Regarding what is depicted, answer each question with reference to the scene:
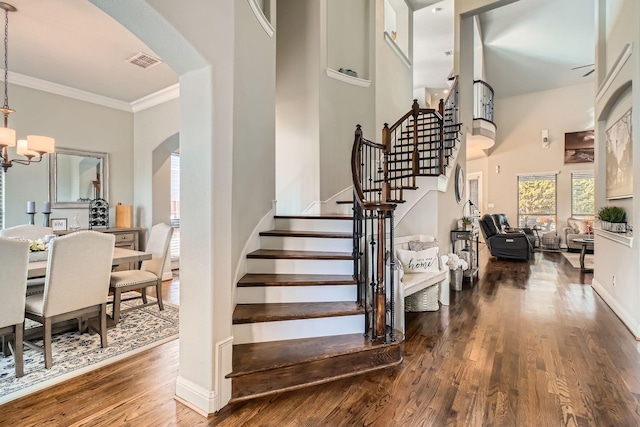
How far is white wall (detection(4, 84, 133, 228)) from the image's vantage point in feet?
14.0

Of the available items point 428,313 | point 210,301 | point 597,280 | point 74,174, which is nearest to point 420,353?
point 428,313

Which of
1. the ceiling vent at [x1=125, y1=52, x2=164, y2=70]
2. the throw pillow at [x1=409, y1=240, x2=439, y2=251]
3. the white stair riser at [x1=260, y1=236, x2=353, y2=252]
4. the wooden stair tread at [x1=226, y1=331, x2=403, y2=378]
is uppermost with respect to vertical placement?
the ceiling vent at [x1=125, y1=52, x2=164, y2=70]

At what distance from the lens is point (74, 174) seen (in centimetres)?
486

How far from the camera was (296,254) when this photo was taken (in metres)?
3.02

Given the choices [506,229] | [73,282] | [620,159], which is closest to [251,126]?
[73,282]

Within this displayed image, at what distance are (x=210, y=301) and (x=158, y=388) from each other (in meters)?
0.87

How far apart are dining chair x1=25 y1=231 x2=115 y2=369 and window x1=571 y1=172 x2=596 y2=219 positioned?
435 inches

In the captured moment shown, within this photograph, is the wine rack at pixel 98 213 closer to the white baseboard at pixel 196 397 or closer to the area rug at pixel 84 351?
the area rug at pixel 84 351

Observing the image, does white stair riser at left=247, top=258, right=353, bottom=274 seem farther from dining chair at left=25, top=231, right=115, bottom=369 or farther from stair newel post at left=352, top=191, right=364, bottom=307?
dining chair at left=25, top=231, right=115, bottom=369

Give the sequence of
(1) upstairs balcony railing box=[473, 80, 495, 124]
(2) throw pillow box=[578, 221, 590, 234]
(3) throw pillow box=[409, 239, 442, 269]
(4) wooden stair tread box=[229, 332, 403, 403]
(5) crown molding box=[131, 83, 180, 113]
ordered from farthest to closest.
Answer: (2) throw pillow box=[578, 221, 590, 234]
(1) upstairs balcony railing box=[473, 80, 495, 124]
(5) crown molding box=[131, 83, 180, 113]
(3) throw pillow box=[409, 239, 442, 269]
(4) wooden stair tread box=[229, 332, 403, 403]

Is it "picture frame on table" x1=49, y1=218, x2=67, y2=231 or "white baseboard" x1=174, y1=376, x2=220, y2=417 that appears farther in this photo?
"picture frame on table" x1=49, y1=218, x2=67, y2=231

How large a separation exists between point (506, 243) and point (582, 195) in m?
3.71

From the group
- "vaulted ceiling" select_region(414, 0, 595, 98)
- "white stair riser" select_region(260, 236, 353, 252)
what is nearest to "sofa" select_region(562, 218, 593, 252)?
"vaulted ceiling" select_region(414, 0, 595, 98)

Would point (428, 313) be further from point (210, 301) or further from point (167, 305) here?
point (167, 305)
